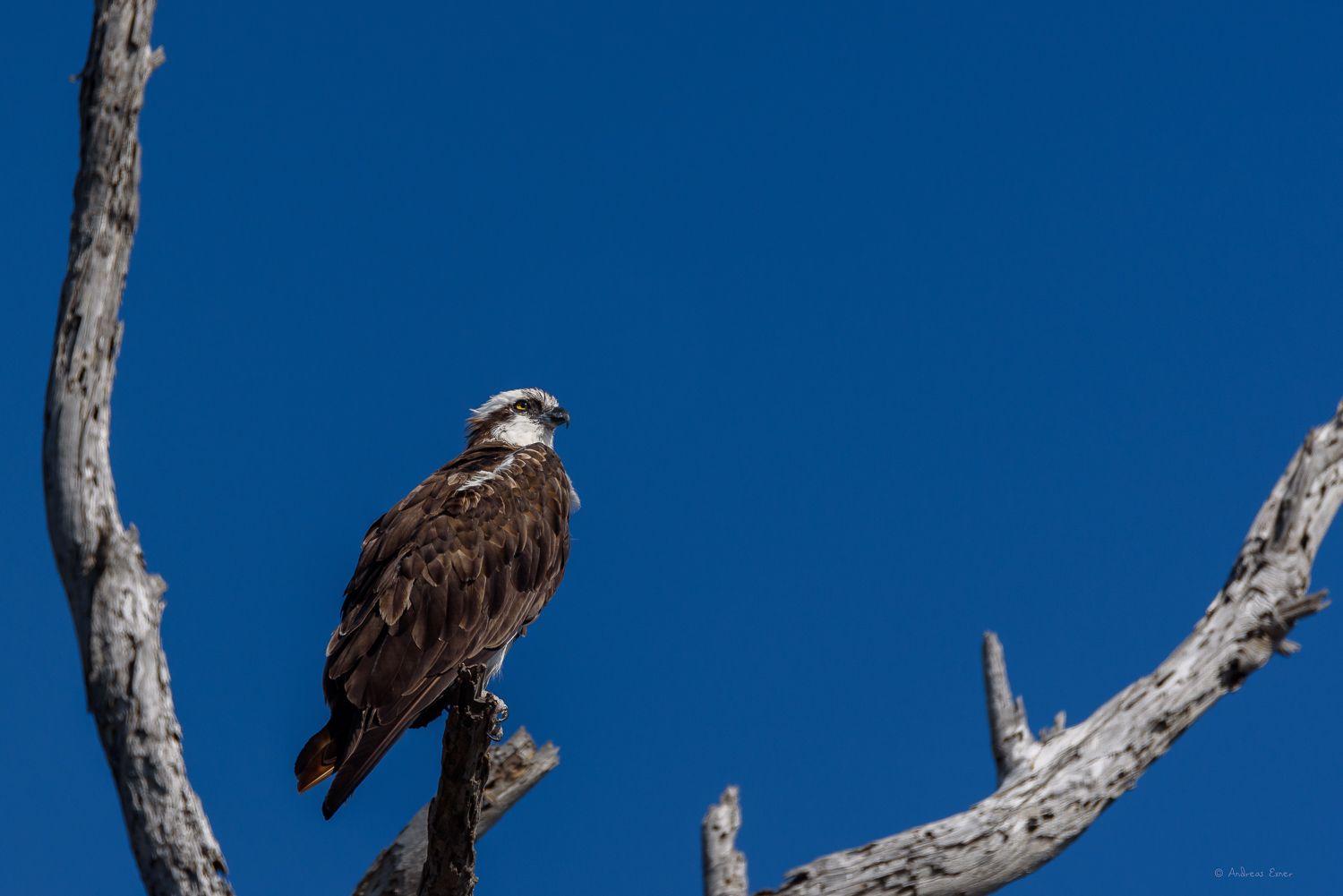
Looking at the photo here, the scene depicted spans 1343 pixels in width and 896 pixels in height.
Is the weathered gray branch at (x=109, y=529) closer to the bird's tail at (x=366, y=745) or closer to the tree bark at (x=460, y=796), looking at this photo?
the tree bark at (x=460, y=796)

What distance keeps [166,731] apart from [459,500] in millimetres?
3839

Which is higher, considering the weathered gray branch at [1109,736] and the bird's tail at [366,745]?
the bird's tail at [366,745]

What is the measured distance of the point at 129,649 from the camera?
3.70 m

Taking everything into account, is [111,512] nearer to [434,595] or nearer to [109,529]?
[109,529]

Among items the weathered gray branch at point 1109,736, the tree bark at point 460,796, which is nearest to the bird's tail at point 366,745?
the tree bark at point 460,796

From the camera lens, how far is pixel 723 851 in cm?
583

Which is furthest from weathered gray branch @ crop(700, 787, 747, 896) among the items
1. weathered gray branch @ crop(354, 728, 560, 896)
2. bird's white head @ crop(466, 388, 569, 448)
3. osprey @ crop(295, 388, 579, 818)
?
bird's white head @ crop(466, 388, 569, 448)

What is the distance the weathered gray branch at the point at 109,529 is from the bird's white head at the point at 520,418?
5.96 metres

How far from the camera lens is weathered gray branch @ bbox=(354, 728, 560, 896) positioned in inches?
241

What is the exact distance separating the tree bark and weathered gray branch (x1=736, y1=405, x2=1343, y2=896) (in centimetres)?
146

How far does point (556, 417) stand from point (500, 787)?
4.18 metres

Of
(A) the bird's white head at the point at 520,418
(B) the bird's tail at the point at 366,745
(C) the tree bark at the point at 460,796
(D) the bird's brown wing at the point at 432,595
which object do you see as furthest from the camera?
(A) the bird's white head at the point at 520,418

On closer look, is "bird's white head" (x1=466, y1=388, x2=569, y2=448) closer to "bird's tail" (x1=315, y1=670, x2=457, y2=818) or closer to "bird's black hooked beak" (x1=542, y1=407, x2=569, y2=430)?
"bird's black hooked beak" (x1=542, y1=407, x2=569, y2=430)

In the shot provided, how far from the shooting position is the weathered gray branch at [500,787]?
20.1 feet
